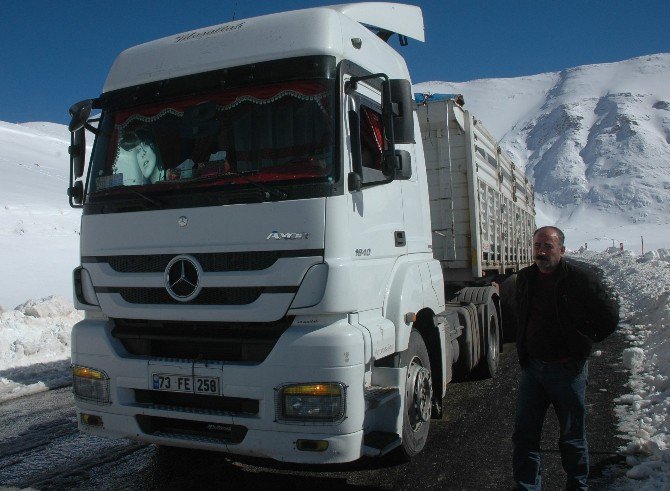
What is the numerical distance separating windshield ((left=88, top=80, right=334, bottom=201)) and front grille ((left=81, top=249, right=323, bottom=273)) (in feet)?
1.46

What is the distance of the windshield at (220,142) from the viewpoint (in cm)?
401

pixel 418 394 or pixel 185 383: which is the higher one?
pixel 185 383

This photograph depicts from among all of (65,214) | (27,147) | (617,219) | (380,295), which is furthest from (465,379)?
(617,219)

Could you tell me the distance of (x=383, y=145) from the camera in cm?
430

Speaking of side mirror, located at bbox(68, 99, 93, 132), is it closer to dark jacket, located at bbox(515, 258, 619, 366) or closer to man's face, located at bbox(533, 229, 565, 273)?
man's face, located at bbox(533, 229, 565, 273)

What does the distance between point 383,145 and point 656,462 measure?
295cm

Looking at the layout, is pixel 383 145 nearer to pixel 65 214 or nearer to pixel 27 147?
pixel 65 214

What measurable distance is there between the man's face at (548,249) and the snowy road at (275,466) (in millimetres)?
1672

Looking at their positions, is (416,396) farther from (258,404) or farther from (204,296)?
(204,296)

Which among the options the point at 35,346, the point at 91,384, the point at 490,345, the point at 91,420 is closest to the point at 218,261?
the point at 91,384

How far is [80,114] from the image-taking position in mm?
4691

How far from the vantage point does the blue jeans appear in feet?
12.3

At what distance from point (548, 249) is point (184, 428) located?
2.65 m

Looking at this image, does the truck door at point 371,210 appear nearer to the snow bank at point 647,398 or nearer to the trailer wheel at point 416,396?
the trailer wheel at point 416,396
